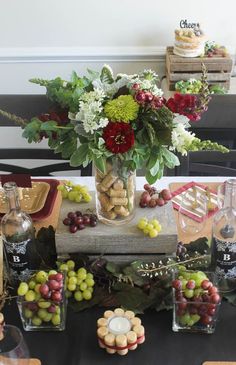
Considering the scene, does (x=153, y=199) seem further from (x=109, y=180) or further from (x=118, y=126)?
(x=118, y=126)

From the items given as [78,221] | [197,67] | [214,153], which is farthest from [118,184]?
[197,67]

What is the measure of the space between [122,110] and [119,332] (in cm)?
40

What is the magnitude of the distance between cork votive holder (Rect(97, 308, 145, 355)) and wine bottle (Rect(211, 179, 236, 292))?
0.72ft

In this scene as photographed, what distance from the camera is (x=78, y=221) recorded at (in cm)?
103

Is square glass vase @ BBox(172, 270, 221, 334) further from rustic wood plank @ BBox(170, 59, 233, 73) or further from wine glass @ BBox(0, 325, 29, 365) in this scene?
rustic wood plank @ BBox(170, 59, 233, 73)

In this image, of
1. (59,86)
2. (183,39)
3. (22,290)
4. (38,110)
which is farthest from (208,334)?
(183,39)

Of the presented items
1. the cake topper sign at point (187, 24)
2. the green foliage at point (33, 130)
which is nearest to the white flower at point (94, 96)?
the green foliage at point (33, 130)

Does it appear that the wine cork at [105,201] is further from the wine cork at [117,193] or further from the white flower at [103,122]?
the white flower at [103,122]

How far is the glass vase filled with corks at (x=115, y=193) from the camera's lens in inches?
37.7

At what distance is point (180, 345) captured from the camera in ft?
2.87

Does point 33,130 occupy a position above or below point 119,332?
above

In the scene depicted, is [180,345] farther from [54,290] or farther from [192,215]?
[192,215]

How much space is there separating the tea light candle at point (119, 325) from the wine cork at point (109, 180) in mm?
265

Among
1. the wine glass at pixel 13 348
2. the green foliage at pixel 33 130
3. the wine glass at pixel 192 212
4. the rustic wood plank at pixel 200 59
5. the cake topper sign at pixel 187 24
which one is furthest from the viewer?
the cake topper sign at pixel 187 24
